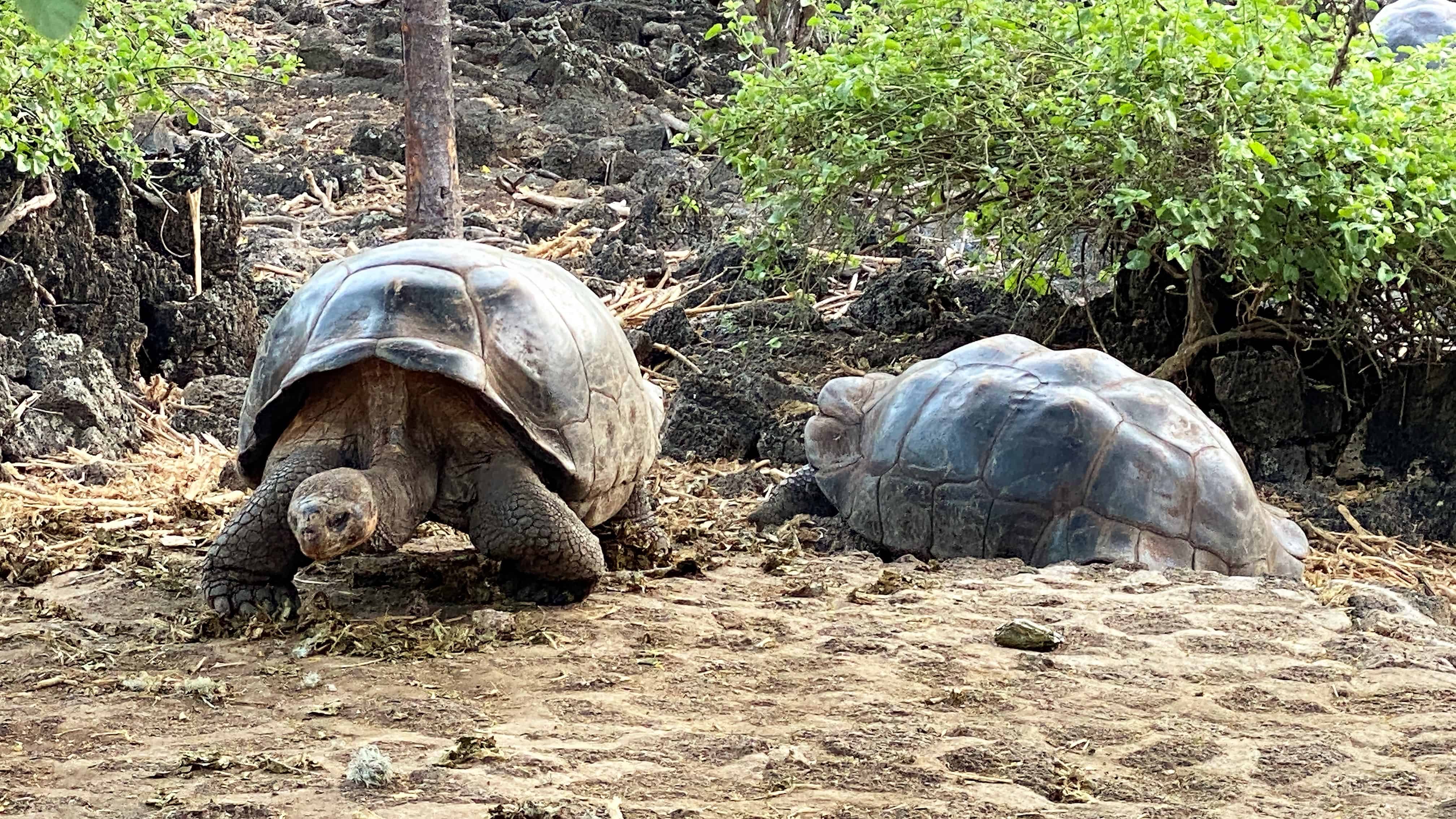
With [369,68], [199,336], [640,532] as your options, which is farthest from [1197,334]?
[369,68]

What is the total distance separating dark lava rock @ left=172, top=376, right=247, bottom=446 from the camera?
20.2 ft

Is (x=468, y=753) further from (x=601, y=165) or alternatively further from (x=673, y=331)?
(x=601, y=165)

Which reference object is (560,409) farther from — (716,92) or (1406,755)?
(716,92)

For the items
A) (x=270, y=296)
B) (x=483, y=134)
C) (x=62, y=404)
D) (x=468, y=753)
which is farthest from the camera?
(x=483, y=134)

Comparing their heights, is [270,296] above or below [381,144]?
below

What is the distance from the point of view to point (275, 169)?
10.4 m

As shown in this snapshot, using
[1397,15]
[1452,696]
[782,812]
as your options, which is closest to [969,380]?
[1452,696]

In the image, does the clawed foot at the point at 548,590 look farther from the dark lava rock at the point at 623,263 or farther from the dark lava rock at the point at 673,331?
the dark lava rock at the point at 623,263

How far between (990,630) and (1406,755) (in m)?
1.00

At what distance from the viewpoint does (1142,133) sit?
16.3 feet

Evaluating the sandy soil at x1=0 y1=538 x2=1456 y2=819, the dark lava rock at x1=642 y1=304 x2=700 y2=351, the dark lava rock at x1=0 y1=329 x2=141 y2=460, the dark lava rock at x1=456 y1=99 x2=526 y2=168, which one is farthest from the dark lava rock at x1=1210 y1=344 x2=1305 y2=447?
the dark lava rock at x1=456 y1=99 x2=526 y2=168

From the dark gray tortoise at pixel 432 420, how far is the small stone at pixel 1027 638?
3.02ft

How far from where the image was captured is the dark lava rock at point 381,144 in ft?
35.6

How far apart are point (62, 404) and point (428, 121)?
117 inches
